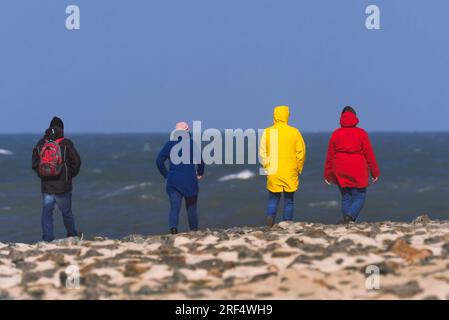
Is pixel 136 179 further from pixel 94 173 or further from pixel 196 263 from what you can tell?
pixel 196 263

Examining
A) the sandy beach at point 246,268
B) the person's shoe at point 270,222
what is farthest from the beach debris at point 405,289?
the person's shoe at point 270,222

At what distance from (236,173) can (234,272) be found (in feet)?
187

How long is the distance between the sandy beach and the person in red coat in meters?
2.07

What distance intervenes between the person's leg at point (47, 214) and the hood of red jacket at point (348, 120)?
4.44 m

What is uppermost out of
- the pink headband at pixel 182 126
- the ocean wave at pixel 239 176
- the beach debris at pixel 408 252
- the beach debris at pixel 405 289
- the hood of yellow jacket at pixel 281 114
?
the hood of yellow jacket at pixel 281 114

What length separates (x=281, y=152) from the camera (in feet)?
36.0

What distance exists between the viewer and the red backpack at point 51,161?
10.6 meters

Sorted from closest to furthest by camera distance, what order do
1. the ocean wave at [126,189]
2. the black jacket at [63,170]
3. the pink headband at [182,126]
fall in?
the black jacket at [63,170] → the pink headband at [182,126] → the ocean wave at [126,189]

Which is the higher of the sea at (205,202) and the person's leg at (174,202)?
the person's leg at (174,202)

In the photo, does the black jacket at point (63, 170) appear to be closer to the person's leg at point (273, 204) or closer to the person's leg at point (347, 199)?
the person's leg at point (273, 204)

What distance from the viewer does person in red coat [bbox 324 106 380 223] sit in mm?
11055

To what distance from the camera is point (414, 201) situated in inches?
1662

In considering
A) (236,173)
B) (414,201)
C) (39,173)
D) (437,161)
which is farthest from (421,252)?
(437,161)
